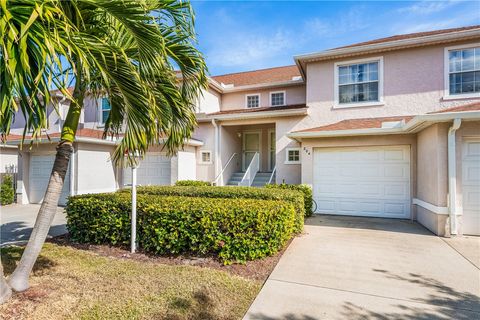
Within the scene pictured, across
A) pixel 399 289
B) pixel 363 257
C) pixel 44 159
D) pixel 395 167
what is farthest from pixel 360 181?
pixel 44 159

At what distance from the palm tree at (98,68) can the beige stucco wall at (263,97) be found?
9.46m

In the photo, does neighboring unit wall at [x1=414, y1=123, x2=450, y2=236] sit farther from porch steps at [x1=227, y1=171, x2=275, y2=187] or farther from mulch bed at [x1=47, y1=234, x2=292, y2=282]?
porch steps at [x1=227, y1=171, x2=275, y2=187]

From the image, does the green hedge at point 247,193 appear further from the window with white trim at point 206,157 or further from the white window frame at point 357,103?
the white window frame at point 357,103

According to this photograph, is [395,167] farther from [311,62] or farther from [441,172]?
[311,62]

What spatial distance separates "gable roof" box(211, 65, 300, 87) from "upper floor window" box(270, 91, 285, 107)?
94 centimetres

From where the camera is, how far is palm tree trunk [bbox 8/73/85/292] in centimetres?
371

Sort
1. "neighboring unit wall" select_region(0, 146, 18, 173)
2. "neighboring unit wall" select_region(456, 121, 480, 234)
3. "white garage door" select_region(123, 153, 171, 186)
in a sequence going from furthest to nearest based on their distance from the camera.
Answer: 1. "neighboring unit wall" select_region(0, 146, 18, 173)
2. "white garage door" select_region(123, 153, 171, 186)
3. "neighboring unit wall" select_region(456, 121, 480, 234)

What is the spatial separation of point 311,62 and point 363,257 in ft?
27.3

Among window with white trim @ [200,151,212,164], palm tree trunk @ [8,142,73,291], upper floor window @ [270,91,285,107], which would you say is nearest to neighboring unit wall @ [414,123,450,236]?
upper floor window @ [270,91,285,107]

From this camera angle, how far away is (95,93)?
5020 mm

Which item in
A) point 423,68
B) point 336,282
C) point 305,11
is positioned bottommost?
point 336,282

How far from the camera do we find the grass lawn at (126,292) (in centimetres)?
325

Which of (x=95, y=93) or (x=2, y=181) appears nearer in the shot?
(x=95, y=93)

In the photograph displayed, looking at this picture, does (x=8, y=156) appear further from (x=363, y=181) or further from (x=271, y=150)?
(x=363, y=181)
